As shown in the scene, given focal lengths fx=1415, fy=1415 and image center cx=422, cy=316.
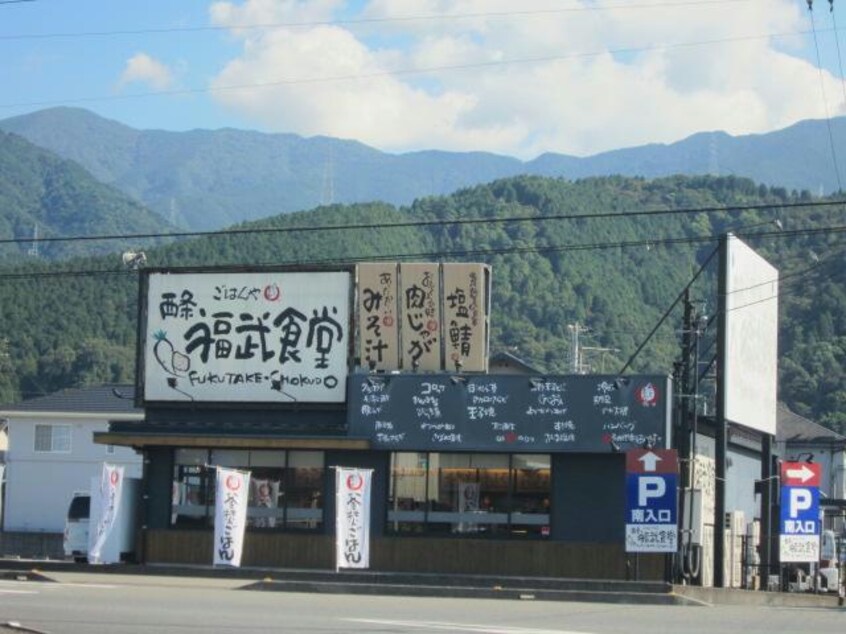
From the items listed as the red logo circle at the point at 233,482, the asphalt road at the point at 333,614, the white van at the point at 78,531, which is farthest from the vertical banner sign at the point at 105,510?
the white van at the point at 78,531

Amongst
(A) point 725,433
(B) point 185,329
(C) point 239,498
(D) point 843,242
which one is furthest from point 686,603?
(D) point 843,242

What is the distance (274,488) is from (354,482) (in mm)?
3273

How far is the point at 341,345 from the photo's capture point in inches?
1151

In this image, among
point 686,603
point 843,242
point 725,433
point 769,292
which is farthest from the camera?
point 843,242

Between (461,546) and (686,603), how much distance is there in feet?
18.2

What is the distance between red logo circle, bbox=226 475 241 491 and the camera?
27.2 m

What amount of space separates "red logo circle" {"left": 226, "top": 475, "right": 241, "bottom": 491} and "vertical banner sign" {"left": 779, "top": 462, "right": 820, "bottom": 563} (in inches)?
418

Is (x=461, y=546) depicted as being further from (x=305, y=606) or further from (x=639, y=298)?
(x=639, y=298)

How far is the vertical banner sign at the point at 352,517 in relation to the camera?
26.6 meters

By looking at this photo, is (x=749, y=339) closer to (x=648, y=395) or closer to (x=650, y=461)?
(x=648, y=395)

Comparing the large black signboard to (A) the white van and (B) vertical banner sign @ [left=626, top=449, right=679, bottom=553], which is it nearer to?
(B) vertical banner sign @ [left=626, top=449, right=679, bottom=553]

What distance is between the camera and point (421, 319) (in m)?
29.3

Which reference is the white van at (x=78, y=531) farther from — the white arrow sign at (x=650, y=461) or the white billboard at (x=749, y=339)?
the white billboard at (x=749, y=339)

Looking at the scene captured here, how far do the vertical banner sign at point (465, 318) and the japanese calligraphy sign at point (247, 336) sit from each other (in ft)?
6.88
